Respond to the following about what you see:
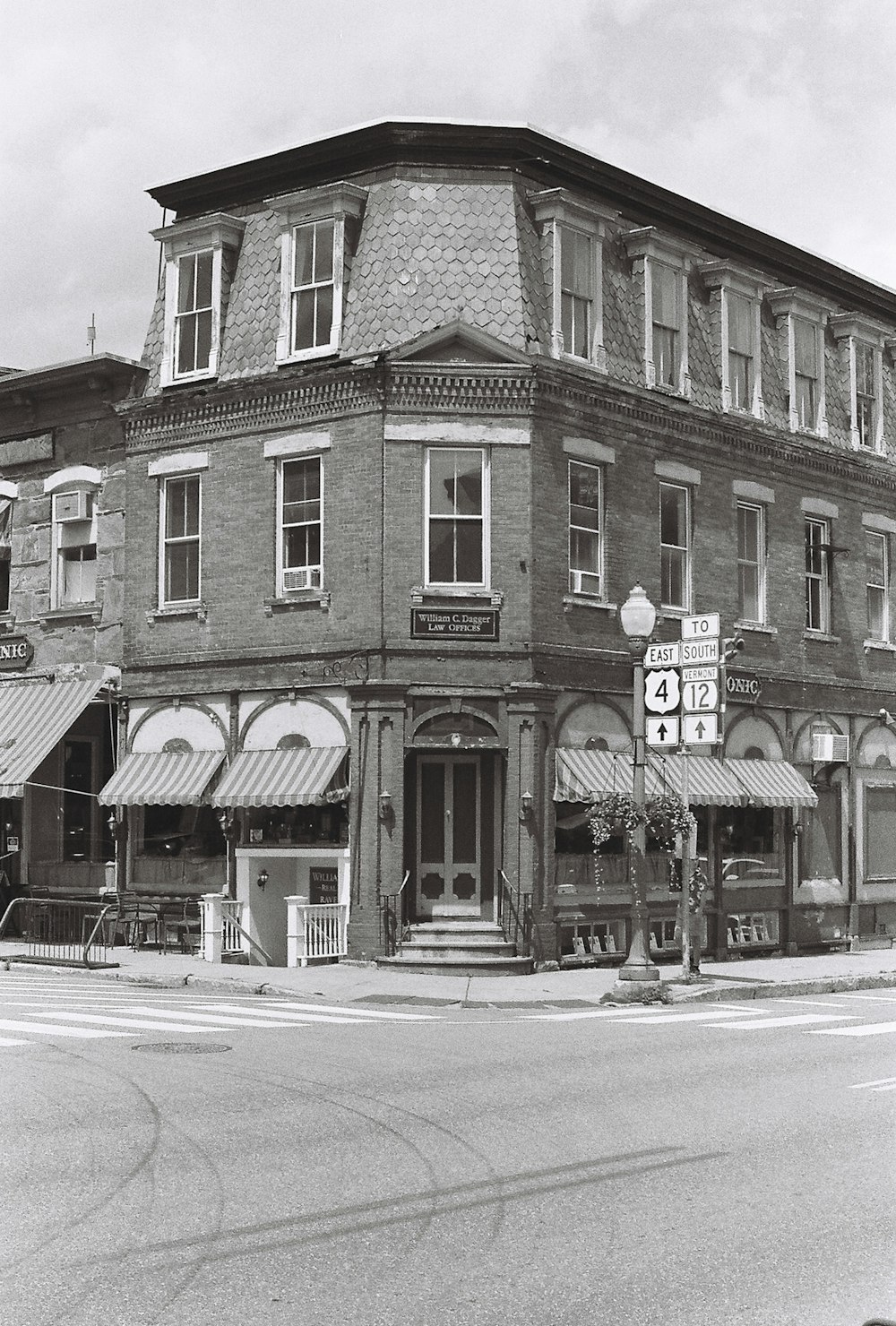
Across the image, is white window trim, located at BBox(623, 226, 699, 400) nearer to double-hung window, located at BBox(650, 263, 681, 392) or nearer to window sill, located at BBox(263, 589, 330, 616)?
double-hung window, located at BBox(650, 263, 681, 392)

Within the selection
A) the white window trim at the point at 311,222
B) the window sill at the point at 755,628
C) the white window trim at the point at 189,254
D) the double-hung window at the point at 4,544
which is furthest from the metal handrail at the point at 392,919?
the double-hung window at the point at 4,544

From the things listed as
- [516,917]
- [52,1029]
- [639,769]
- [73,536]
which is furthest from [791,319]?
[52,1029]

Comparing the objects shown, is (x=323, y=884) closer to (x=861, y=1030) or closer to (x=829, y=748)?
(x=829, y=748)

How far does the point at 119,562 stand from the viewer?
26.4 meters

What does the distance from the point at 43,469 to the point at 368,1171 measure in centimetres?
2106

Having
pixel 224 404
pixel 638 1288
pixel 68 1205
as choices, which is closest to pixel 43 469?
pixel 224 404

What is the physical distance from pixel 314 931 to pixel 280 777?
93.2 inches

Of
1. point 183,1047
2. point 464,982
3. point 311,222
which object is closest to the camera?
point 183,1047

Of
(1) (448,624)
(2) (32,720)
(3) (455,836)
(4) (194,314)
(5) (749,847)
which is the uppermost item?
(4) (194,314)

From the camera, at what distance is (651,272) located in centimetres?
2580

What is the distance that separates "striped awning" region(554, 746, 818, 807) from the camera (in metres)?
23.4

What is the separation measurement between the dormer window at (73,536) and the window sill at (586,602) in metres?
8.27

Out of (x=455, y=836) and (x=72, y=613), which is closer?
(x=455, y=836)

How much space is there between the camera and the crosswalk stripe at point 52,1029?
14344 mm
